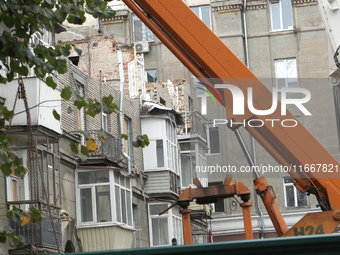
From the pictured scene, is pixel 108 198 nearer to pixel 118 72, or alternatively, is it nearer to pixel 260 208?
pixel 118 72

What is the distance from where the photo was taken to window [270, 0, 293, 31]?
47.0 metres

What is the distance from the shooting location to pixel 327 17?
505 inches

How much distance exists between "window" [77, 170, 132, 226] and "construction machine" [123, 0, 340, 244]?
19.5m

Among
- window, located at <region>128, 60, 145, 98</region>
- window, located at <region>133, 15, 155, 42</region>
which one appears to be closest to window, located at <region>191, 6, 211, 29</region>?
window, located at <region>133, 15, 155, 42</region>

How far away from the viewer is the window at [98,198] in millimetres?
29031

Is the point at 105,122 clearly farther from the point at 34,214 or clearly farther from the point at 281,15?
the point at 34,214

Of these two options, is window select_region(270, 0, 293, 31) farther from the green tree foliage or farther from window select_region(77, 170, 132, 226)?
the green tree foliage

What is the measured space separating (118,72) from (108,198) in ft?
26.8

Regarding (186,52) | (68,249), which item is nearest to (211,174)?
(186,52)

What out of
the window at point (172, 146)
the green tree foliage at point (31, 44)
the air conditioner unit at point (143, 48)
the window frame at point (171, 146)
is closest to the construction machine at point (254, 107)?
the green tree foliage at point (31, 44)

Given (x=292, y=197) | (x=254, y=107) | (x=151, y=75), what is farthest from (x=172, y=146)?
(x=254, y=107)

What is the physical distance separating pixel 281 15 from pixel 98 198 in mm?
22385

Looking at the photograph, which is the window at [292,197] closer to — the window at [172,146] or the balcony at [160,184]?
the window at [172,146]

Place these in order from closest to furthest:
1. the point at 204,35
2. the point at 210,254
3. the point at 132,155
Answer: the point at 210,254
the point at 204,35
the point at 132,155
